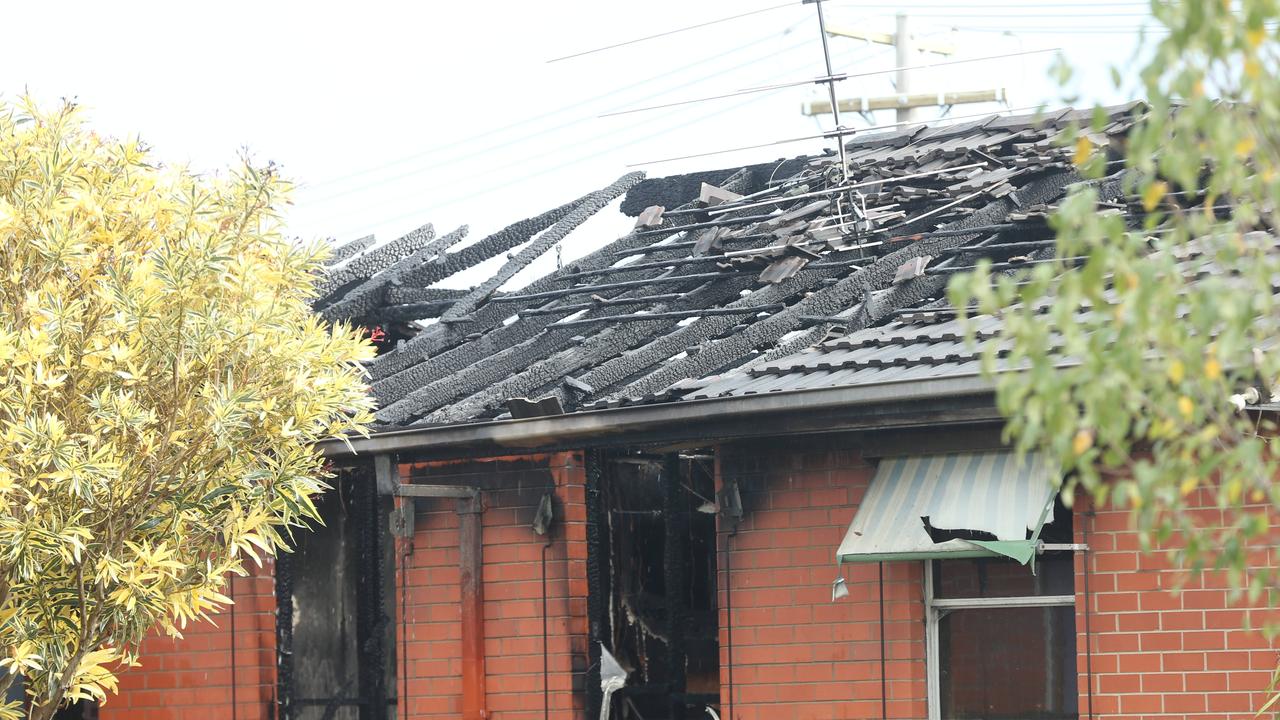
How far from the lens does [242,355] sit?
27.8 feet

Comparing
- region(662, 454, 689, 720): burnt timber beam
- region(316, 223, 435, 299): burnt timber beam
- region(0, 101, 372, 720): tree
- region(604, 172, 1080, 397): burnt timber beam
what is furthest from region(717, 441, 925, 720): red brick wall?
region(316, 223, 435, 299): burnt timber beam

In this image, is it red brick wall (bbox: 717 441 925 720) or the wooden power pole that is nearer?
red brick wall (bbox: 717 441 925 720)

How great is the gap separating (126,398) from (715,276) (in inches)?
Result: 192

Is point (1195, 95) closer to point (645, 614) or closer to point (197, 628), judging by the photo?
point (645, 614)

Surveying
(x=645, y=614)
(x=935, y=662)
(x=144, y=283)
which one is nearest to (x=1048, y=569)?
(x=935, y=662)

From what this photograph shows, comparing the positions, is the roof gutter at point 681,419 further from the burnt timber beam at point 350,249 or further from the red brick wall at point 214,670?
the burnt timber beam at point 350,249

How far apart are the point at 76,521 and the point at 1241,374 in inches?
226

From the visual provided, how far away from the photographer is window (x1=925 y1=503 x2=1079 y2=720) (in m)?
8.67

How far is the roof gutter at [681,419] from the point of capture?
8320 millimetres

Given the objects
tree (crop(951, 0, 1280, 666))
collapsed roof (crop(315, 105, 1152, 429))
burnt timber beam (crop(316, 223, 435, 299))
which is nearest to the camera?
tree (crop(951, 0, 1280, 666))

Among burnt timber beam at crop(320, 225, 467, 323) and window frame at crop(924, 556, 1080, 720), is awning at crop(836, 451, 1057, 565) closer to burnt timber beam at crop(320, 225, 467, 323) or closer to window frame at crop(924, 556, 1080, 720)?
window frame at crop(924, 556, 1080, 720)

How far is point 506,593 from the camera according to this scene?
10.0 meters

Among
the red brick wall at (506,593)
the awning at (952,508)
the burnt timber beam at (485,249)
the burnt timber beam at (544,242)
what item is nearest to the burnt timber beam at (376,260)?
the burnt timber beam at (485,249)

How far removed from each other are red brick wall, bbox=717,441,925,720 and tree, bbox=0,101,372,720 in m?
2.30
